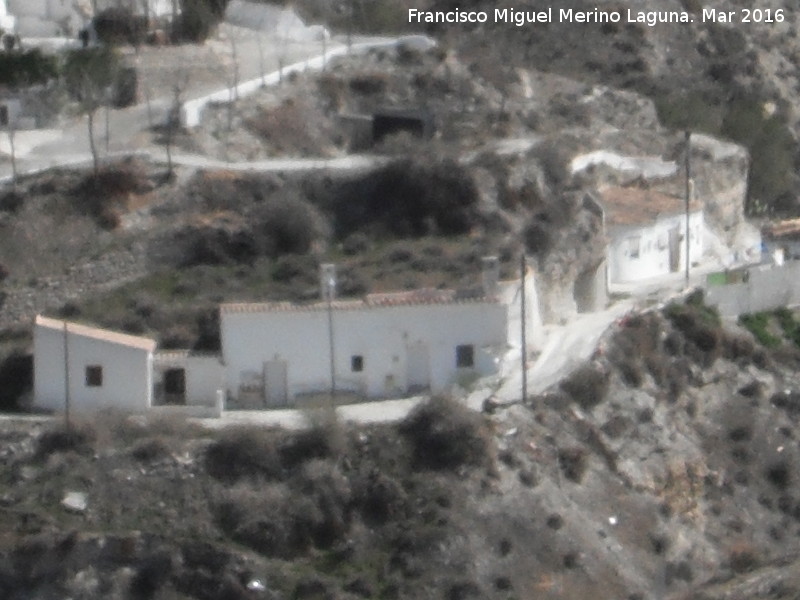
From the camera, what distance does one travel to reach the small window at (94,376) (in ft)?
143

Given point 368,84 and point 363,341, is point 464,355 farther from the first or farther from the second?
point 368,84

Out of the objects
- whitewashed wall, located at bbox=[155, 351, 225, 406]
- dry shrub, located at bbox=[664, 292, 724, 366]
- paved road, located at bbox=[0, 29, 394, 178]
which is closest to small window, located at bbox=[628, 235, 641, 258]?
dry shrub, located at bbox=[664, 292, 724, 366]

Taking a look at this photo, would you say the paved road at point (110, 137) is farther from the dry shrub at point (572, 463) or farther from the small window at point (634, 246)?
the dry shrub at point (572, 463)

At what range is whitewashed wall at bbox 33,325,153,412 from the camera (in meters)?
43.5

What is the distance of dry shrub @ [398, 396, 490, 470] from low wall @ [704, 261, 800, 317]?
8.06 meters

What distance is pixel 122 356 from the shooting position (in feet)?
143

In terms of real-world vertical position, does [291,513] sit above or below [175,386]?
below

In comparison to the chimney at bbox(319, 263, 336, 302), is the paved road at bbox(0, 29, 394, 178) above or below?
above

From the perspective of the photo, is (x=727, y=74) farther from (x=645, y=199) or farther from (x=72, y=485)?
(x=72, y=485)

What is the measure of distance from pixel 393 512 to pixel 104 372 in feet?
17.3

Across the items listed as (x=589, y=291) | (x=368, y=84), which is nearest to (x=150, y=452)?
(x=589, y=291)

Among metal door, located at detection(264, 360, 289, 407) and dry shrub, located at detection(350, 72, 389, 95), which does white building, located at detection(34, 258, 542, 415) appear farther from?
dry shrub, located at detection(350, 72, 389, 95)

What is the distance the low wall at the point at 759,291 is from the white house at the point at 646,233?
198cm

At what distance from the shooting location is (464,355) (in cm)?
4453
